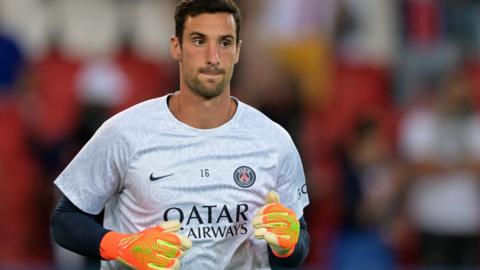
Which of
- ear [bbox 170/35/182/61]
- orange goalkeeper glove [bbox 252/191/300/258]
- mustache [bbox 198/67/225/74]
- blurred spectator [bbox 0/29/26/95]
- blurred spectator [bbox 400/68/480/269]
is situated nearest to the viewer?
orange goalkeeper glove [bbox 252/191/300/258]

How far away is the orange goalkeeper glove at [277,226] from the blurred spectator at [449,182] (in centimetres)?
457

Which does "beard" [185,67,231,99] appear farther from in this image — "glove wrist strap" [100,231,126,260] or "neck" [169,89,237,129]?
"glove wrist strap" [100,231,126,260]

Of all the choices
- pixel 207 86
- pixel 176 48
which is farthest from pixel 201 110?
pixel 176 48

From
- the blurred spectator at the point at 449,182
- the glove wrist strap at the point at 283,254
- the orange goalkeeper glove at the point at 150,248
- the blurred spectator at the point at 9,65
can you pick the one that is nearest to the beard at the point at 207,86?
the orange goalkeeper glove at the point at 150,248

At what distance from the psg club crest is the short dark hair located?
0.53m

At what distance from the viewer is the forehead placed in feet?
15.4

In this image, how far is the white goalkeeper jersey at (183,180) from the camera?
4.73m

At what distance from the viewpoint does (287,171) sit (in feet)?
16.2

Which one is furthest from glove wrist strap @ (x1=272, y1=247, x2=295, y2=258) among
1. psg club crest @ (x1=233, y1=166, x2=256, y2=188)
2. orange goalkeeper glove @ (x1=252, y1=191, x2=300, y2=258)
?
psg club crest @ (x1=233, y1=166, x2=256, y2=188)

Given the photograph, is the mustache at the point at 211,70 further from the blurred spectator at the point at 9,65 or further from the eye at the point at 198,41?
the blurred spectator at the point at 9,65

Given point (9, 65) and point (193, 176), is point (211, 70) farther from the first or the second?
point (9, 65)

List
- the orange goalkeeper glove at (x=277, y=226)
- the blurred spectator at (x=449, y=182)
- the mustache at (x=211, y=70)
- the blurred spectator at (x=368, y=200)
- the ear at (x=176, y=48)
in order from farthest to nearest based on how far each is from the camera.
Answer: the blurred spectator at (x=368, y=200)
the blurred spectator at (x=449, y=182)
the ear at (x=176, y=48)
the mustache at (x=211, y=70)
the orange goalkeeper glove at (x=277, y=226)

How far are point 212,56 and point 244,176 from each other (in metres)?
0.53

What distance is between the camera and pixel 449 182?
29.8 ft
